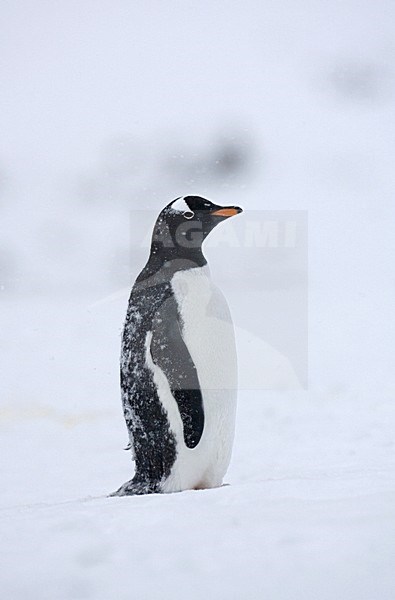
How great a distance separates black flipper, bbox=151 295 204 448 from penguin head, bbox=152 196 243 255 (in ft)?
0.65

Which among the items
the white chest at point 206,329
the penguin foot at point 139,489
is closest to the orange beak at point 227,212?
the white chest at point 206,329

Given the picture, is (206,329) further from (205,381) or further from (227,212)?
(227,212)

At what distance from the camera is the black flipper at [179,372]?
4.79 feet

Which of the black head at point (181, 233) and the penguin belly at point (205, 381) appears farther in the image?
the black head at point (181, 233)

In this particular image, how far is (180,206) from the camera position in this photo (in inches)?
63.8

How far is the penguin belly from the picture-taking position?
148 centimetres

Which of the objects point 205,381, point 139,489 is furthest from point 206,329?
point 139,489

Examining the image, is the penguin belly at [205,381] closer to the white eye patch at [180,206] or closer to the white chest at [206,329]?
the white chest at [206,329]

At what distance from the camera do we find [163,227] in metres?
1.61

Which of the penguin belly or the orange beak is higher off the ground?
the orange beak

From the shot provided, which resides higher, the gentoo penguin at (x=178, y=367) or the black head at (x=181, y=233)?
the black head at (x=181, y=233)

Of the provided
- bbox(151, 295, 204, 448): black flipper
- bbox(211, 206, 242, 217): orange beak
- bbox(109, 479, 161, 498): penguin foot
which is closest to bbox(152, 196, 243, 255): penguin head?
bbox(211, 206, 242, 217): orange beak

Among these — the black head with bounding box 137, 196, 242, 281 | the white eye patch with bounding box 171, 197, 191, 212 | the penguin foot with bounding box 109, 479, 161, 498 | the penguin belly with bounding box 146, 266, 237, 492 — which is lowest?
the penguin foot with bounding box 109, 479, 161, 498

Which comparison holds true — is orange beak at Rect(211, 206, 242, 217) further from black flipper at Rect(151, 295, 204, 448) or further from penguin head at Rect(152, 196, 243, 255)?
black flipper at Rect(151, 295, 204, 448)
